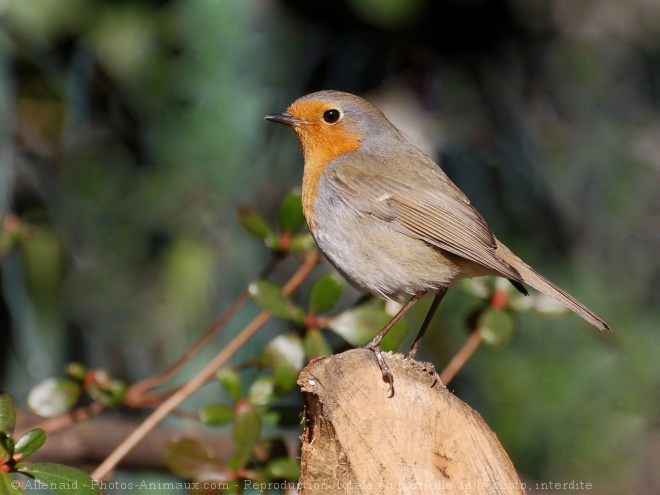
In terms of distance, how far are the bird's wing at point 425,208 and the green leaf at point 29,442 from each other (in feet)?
4.33

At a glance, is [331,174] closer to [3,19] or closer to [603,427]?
[3,19]

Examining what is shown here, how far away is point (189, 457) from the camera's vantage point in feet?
9.18

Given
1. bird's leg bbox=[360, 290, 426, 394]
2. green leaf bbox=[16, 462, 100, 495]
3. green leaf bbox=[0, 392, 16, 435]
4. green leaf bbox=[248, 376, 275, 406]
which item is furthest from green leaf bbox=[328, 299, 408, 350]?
green leaf bbox=[0, 392, 16, 435]

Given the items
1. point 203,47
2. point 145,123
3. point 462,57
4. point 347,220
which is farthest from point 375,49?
point 347,220

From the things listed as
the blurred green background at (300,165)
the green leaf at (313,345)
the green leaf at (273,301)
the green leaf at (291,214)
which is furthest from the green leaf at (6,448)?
the blurred green background at (300,165)

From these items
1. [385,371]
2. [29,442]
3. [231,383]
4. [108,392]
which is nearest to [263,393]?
[231,383]

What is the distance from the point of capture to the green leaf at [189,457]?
2791 millimetres

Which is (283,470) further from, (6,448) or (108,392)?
(6,448)

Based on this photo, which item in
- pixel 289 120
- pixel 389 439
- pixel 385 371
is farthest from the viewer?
pixel 289 120

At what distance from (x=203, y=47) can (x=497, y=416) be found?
2.13m

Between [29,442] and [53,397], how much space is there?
730 millimetres

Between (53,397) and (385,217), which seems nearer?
(53,397)

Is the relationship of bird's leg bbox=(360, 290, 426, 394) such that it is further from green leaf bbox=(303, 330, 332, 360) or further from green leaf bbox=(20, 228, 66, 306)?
green leaf bbox=(20, 228, 66, 306)

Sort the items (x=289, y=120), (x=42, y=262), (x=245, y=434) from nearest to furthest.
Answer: (x=245, y=434), (x=289, y=120), (x=42, y=262)
